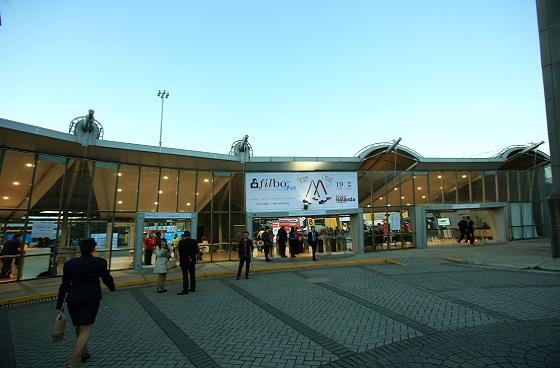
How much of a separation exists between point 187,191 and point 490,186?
19.5 meters

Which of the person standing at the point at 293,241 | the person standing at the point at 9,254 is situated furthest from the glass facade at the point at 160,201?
the person standing at the point at 293,241

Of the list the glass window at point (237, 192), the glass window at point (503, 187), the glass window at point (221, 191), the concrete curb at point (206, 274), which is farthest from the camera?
the glass window at point (503, 187)

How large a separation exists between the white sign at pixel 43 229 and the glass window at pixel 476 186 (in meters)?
23.0

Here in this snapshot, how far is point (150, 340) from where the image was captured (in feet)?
18.1

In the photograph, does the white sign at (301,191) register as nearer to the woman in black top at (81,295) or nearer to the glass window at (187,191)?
the glass window at (187,191)

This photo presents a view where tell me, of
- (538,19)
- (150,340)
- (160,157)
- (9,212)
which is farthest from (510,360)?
(538,19)

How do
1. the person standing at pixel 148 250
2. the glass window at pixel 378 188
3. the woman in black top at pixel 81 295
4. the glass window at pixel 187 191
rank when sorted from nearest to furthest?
the woman in black top at pixel 81 295, the person standing at pixel 148 250, the glass window at pixel 187 191, the glass window at pixel 378 188

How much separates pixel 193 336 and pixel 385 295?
4937mm

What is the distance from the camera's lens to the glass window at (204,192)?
16.4 metres

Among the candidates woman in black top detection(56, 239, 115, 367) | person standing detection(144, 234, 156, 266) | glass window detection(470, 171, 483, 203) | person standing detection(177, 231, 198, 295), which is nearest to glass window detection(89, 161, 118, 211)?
person standing detection(144, 234, 156, 266)

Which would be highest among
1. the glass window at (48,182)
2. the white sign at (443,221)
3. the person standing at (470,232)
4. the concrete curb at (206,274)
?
the glass window at (48,182)

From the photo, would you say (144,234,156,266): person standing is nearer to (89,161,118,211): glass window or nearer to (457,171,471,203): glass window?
(89,161,118,211): glass window

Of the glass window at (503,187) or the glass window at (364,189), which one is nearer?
the glass window at (364,189)

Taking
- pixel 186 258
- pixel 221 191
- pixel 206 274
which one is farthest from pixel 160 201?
pixel 186 258
